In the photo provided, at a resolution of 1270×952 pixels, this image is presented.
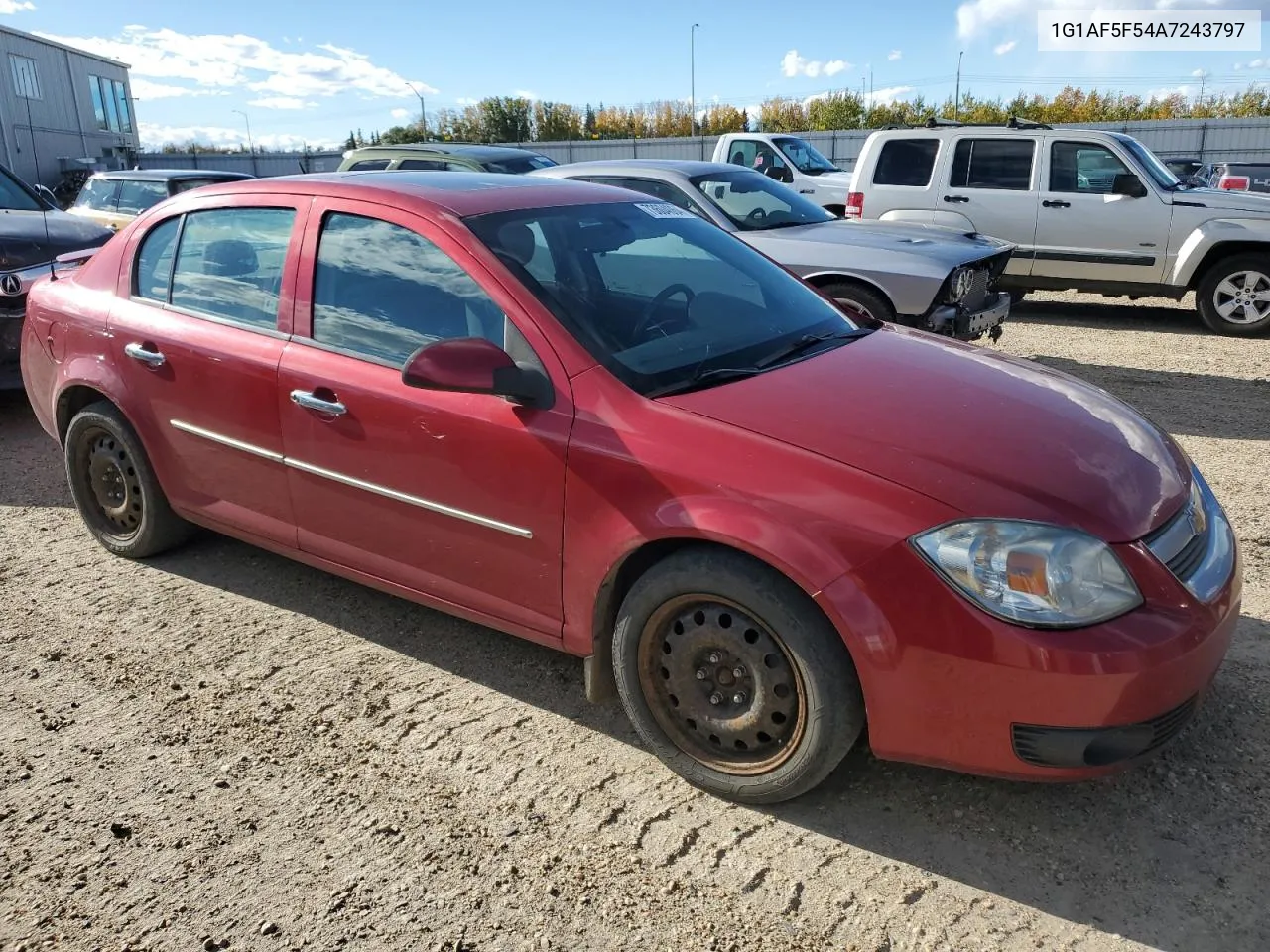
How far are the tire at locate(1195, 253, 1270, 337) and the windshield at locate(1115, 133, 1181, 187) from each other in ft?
3.15

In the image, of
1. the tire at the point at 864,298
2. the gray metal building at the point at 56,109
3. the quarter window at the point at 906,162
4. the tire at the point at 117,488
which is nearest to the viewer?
the tire at the point at 117,488

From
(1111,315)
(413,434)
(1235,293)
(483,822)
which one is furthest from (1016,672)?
(1111,315)

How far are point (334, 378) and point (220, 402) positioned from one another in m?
0.63

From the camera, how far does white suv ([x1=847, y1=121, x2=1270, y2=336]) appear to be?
927 centimetres

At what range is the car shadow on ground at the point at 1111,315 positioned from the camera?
1002 cm

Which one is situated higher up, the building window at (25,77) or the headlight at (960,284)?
the building window at (25,77)

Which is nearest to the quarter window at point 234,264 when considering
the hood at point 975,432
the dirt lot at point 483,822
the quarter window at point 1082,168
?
the dirt lot at point 483,822

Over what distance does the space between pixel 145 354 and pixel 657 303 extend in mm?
2078

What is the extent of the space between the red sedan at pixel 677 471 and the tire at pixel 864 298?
3121 mm

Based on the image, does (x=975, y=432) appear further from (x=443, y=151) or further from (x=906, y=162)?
(x=443, y=151)

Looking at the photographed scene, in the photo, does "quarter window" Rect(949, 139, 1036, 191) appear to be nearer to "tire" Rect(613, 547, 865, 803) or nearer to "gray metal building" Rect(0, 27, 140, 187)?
"tire" Rect(613, 547, 865, 803)

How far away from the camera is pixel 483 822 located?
2717 millimetres

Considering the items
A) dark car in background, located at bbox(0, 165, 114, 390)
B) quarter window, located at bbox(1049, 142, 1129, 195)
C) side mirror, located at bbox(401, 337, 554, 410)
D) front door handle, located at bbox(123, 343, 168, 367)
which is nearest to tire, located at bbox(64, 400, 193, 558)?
front door handle, located at bbox(123, 343, 168, 367)

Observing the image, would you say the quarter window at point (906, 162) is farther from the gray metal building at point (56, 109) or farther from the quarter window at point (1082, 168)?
the gray metal building at point (56, 109)
